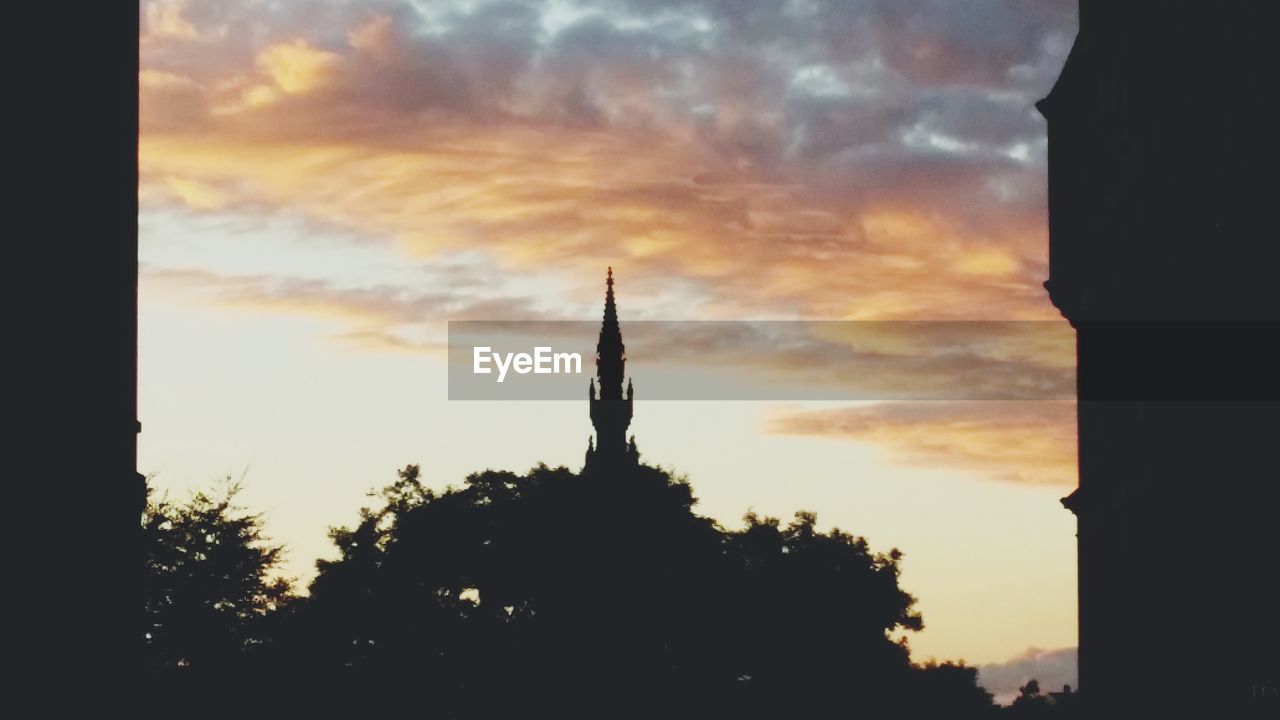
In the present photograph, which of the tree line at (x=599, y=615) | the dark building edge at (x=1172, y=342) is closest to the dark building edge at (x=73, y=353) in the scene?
the dark building edge at (x=1172, y=342)

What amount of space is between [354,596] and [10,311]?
65.7m

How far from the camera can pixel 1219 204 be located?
26.6m

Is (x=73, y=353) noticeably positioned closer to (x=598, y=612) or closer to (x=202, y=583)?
(x=202, y=583)

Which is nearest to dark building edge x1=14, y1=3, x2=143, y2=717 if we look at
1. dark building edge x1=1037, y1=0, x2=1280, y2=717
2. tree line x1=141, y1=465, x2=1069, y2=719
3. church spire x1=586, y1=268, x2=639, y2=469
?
dark building edge x1=1037, y1=0, x2=1280, y2=717

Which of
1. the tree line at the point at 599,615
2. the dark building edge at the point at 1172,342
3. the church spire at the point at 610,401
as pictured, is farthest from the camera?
the church spire at the point at 610,401

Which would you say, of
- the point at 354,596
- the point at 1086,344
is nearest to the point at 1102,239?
the point at 1086,344

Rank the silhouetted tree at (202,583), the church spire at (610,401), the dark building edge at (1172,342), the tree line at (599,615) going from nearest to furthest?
the dark building edge at (1172,342) → the silhouetted tree at (202,583) → the tree line at (599,615) → the church spire at (610,401)

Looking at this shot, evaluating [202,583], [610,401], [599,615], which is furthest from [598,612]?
[610,401]

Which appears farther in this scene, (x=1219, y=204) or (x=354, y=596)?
(x=354, y=596)

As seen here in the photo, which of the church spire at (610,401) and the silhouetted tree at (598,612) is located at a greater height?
the church spire at (610,401)

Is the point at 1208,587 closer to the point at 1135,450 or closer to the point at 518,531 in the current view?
the point at 1135,450

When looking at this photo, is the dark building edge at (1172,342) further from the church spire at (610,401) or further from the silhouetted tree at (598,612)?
the church spire at (610,401)

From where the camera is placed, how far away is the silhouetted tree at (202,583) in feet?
189

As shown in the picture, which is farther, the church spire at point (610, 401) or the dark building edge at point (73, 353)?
the church spire at point (610, 401)
